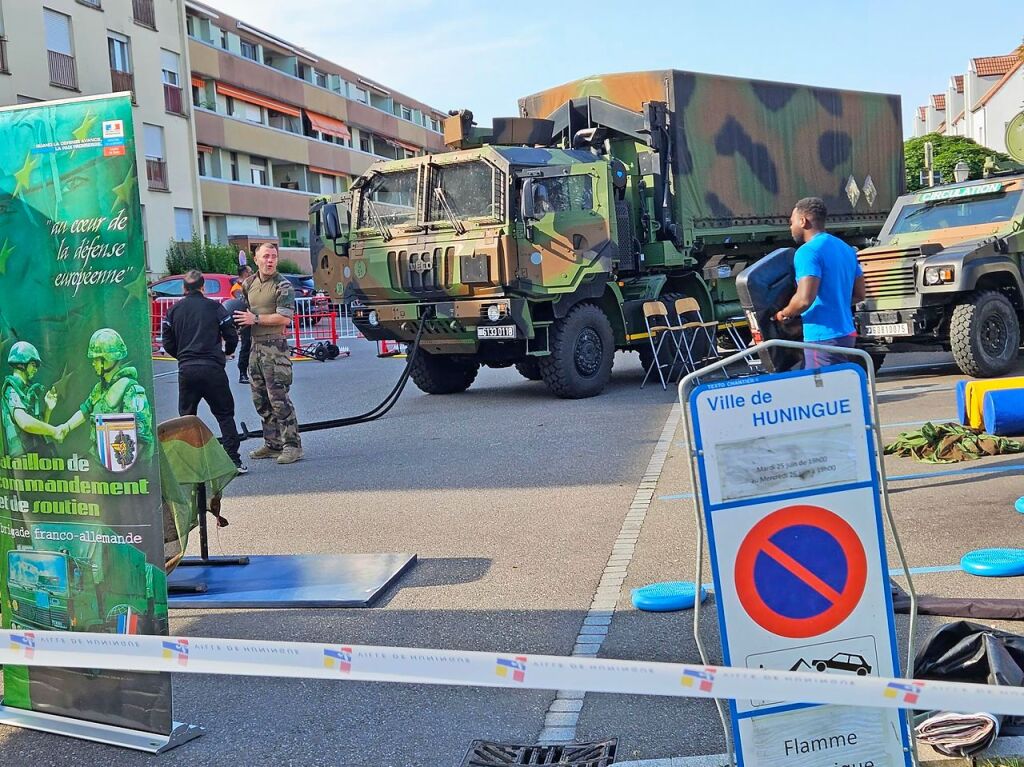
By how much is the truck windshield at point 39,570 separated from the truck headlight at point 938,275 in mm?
10519

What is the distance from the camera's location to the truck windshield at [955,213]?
1346 centimetres

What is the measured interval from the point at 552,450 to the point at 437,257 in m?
3.84

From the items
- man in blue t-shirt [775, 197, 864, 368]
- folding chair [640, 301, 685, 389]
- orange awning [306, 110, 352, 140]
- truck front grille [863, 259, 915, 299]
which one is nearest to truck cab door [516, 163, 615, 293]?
folding chair [640, 301, 685, 389]

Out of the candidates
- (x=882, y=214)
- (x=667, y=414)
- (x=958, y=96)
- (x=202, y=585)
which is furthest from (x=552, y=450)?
(x=958, y=96)

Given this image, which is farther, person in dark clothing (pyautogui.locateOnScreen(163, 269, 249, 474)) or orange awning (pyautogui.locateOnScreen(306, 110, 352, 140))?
orange awning (pyautogui.locateOnScreen(306, 110, 352, 140))

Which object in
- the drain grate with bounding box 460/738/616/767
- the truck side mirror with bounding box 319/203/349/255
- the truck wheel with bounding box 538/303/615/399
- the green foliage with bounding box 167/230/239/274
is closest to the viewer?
the drain grate with bounding box 460/738/616/767

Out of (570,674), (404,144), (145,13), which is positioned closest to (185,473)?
(570,674)

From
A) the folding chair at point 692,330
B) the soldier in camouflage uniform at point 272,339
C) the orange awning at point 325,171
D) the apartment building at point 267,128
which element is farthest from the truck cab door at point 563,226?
the orange awning at point 325,171

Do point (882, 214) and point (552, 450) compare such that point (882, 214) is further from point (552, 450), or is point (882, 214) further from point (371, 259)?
point (552, 450)

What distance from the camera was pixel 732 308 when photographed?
1605 cm

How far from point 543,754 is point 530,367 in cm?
1128

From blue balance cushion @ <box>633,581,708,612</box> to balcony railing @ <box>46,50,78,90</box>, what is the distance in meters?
31.4

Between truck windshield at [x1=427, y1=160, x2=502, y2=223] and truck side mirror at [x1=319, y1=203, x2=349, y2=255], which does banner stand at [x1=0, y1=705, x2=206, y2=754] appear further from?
truck side mirror at [x1=319, y1=203, x2=349, y2=255]

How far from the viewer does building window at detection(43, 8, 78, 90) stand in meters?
32.3
